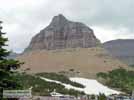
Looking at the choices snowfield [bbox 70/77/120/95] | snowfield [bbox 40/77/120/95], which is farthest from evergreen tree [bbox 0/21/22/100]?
snowfield [bbox 70/77/120/95]

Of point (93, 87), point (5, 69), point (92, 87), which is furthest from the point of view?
point (92, 87)

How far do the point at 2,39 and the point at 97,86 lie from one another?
157 meters

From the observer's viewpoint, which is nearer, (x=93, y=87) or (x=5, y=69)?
(x=5, y=69)

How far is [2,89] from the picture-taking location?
99.8ft

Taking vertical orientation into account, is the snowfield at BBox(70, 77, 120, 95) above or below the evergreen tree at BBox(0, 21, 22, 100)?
below

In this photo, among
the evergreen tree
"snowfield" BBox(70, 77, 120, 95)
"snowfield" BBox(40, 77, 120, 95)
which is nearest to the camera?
the evergreen tree

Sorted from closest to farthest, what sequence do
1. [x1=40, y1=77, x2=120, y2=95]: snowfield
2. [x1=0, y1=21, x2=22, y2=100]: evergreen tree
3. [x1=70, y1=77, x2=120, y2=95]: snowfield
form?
[x1=0, y1=21, x2=22, y2=100]: evergreen tree, [x1=40, y1=77, x2=120, y2=95]: snowfield, [x1=70, y1=77, x2=120, y2=95]: snowfield

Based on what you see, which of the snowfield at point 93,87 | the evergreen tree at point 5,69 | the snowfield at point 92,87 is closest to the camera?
the evergreen tree at point 5,69

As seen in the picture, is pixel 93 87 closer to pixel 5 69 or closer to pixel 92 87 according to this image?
pixel 92 87

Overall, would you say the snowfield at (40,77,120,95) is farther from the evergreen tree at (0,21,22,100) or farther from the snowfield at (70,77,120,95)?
the evergreen tree at (0,21,22,100)

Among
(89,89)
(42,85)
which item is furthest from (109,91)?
(42,85)

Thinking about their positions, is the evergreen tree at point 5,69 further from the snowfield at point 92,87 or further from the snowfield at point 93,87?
the snowfield at point 93,87

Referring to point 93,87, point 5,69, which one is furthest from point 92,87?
point 5,69

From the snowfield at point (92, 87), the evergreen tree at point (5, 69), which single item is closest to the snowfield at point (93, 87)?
the snowfield at point (92, 87)
